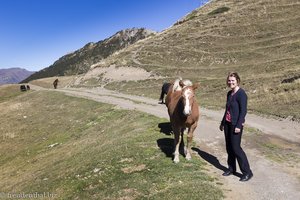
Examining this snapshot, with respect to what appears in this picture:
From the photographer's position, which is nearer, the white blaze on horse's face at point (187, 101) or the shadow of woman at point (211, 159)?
the white blaze on horse's face at point (187, 101)

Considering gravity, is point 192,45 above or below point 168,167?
above

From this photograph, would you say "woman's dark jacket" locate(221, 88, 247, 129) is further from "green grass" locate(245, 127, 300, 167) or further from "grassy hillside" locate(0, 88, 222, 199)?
"green grass" locate(245, 127, 300, 167)

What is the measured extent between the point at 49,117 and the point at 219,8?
75846mm

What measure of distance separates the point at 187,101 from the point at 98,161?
6569 mm

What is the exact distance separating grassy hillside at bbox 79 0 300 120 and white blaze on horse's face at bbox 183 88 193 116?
15.0 m

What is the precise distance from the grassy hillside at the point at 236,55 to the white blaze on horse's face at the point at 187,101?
49.3 feet

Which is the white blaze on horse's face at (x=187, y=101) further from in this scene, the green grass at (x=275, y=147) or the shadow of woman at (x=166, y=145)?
the green grass at (x=275, y=147)

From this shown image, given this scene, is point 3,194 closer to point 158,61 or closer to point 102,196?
point 102,196

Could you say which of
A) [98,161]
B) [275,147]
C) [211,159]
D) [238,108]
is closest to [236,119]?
[238,108]

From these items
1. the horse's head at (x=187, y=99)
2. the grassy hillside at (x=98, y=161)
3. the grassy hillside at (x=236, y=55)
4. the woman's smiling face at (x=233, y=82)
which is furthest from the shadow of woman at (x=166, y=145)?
the grassy hillside at (x=236, y=55)

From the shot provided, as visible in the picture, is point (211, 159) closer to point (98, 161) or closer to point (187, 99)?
point (187, 99)

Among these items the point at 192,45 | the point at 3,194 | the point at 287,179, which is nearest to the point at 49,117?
the point at 3,194

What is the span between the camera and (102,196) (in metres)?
14.0

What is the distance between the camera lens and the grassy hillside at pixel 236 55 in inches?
1476
